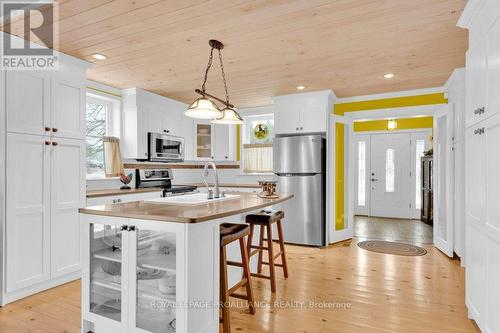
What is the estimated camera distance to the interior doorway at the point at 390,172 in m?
6.86

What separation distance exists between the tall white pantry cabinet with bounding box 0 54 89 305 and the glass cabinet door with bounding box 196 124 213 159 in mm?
2448

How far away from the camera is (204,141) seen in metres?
5.57

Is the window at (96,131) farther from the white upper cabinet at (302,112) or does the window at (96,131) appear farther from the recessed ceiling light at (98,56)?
the white upper cabinet at (302,112)

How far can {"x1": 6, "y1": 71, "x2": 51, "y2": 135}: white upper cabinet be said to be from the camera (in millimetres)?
2576

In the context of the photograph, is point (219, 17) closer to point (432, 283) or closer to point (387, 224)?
point (432, 283)

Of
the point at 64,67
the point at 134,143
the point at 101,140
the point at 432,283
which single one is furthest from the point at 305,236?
the point at 64,67

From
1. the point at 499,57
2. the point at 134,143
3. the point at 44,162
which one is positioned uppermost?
the point at 499,57

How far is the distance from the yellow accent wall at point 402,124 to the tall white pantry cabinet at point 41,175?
242 inches

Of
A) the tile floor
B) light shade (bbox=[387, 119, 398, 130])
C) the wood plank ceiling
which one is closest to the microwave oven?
the wood plank ceiling

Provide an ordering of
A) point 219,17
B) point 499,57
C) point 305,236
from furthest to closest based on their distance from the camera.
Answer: point 305,236 → point 219,17 → point 499,57

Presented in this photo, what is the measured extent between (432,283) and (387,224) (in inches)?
131

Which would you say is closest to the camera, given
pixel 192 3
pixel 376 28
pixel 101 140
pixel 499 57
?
pixel 499 57

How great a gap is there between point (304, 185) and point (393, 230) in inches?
91.8

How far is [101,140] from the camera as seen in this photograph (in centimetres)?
416
